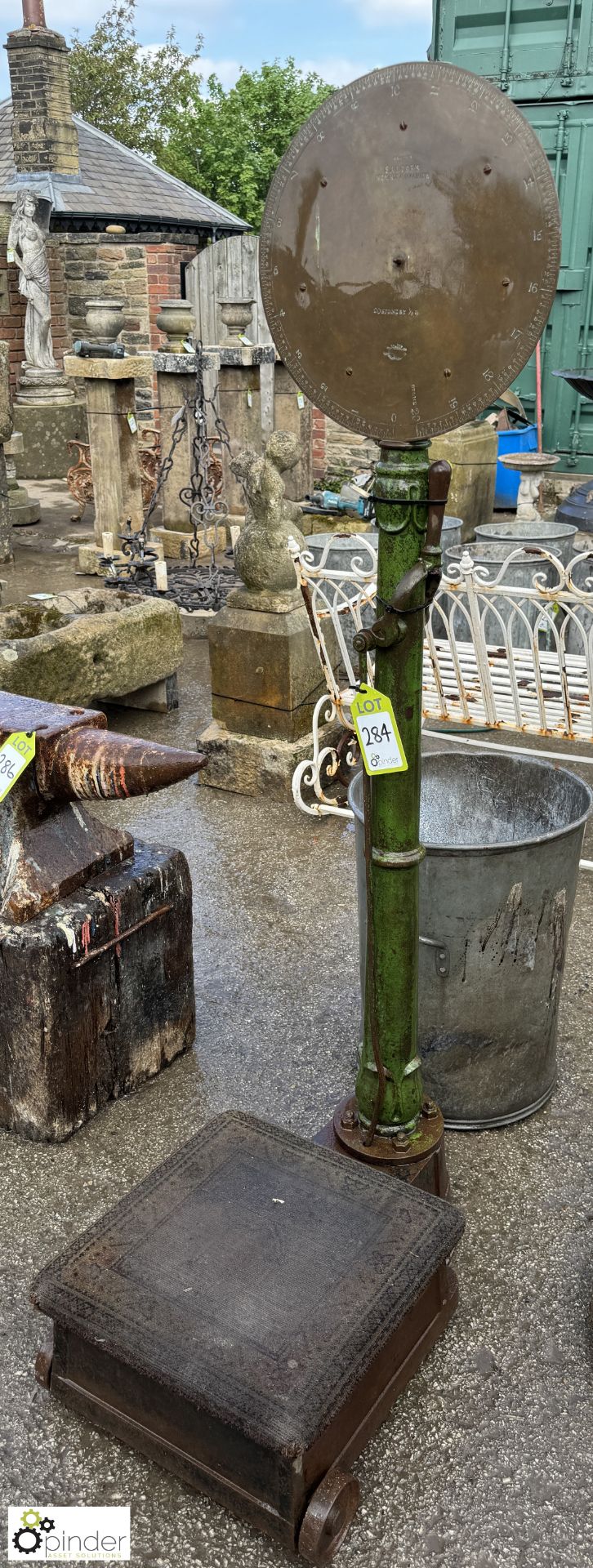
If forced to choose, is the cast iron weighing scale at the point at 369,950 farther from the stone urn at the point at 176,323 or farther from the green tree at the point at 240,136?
the green tree at the point at 240,136

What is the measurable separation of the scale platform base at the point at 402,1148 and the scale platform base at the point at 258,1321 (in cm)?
Answer: 9

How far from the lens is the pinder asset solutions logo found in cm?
214

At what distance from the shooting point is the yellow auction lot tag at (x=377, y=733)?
7.84ft

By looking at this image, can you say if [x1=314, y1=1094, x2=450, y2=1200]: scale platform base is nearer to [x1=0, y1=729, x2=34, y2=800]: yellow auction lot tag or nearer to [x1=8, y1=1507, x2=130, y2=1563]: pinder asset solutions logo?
[x1=8, y1=1507, x2=130, y2=1563]: pinder asset solutions logo

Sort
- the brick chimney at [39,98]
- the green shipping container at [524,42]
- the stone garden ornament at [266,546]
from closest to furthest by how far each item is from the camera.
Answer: the stone garden ornament at [266,546]
the green shipping container at [524,42]
the brick chimney at [39,98]

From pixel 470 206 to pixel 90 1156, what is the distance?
2.34 metres

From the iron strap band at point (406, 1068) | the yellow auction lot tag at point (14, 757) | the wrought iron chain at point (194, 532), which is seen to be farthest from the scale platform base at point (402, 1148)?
the wrought iron chain at point (194, 532)

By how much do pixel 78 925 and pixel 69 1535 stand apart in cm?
132

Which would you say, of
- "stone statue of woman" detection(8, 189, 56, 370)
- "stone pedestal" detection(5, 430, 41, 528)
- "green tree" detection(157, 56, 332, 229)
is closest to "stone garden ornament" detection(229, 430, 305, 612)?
"stone pedestal" detection(5, 430, 41, 528)

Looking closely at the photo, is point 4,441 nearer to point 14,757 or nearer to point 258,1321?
point 14,757

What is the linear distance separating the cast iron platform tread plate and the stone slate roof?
1409 centimetres

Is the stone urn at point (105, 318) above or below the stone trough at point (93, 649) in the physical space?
above

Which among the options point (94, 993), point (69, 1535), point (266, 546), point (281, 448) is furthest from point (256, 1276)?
point (281, 448)

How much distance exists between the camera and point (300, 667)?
5.12 meters
